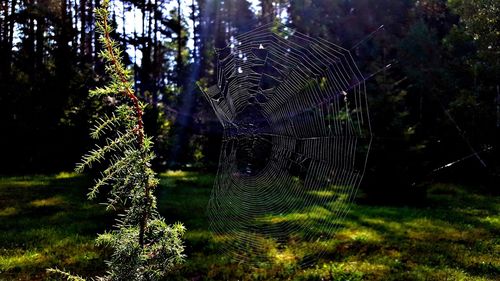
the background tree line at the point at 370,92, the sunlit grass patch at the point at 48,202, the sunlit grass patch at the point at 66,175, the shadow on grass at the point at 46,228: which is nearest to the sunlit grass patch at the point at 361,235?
the background tree line at the point at 370,92

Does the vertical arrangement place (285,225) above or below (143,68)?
below

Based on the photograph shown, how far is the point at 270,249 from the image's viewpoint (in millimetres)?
9375

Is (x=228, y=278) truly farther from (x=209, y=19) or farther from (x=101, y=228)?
(x=209, y=19)

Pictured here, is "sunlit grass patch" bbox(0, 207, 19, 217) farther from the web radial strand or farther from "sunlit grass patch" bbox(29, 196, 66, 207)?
the web radial strand

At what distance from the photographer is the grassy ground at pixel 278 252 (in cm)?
789

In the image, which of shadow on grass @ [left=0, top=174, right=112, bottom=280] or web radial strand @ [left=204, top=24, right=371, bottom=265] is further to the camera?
shadow on grass @ [left=0, top=174, right=112, bottom=280]

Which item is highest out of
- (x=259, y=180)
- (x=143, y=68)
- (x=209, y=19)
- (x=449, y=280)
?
(x=209, y=19)

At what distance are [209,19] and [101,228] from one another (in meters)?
32.0

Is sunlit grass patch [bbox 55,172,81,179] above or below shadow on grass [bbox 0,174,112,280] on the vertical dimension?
above

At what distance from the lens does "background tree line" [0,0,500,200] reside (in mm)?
15172

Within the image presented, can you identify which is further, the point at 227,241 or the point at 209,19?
the point at 209,19

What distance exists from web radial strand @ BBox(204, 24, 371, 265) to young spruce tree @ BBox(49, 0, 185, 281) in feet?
5.69

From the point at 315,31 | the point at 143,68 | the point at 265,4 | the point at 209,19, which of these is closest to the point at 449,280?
the point at 315,31

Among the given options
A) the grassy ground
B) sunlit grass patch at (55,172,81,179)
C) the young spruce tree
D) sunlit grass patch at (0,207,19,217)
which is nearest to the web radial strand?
the grassy ground
